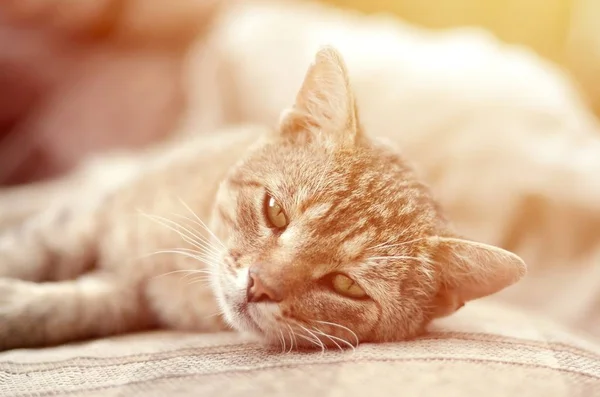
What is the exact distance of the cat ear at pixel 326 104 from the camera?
1.04 metres

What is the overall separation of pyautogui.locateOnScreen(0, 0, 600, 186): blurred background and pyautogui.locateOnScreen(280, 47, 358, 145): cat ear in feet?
3.73

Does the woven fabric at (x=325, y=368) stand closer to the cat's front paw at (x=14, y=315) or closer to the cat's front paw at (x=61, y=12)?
the cat's front paw at (x=14, y=315)

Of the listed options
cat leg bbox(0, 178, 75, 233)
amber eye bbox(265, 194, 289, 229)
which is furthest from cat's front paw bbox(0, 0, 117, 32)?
amber eye bbox(265, 194, 289, 229)

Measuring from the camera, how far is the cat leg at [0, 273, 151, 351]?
1.08 m

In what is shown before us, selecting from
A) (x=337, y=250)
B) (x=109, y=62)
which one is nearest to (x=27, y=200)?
(x=109, y=62)

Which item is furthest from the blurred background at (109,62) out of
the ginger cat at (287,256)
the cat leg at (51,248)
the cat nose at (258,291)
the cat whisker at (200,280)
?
the cat nose at (258,291)

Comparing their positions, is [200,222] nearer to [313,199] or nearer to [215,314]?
[215,314]

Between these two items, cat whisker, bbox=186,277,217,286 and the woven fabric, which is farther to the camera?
cat whisker, bbox=186,277,217,286

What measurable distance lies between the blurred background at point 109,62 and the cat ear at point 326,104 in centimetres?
114

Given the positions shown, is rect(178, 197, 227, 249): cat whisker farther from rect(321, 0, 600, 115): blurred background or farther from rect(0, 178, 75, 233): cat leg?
rect(321, 0, 600, 115): blurred background

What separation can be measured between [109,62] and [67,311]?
132 cm

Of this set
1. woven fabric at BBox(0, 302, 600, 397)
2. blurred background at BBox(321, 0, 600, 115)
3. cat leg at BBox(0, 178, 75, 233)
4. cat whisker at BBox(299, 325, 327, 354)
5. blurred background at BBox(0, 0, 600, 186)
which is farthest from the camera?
blurred background at BBox(0, 0, 600, 186)

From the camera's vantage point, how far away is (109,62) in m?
2.16

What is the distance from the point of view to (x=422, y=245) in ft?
3.38
